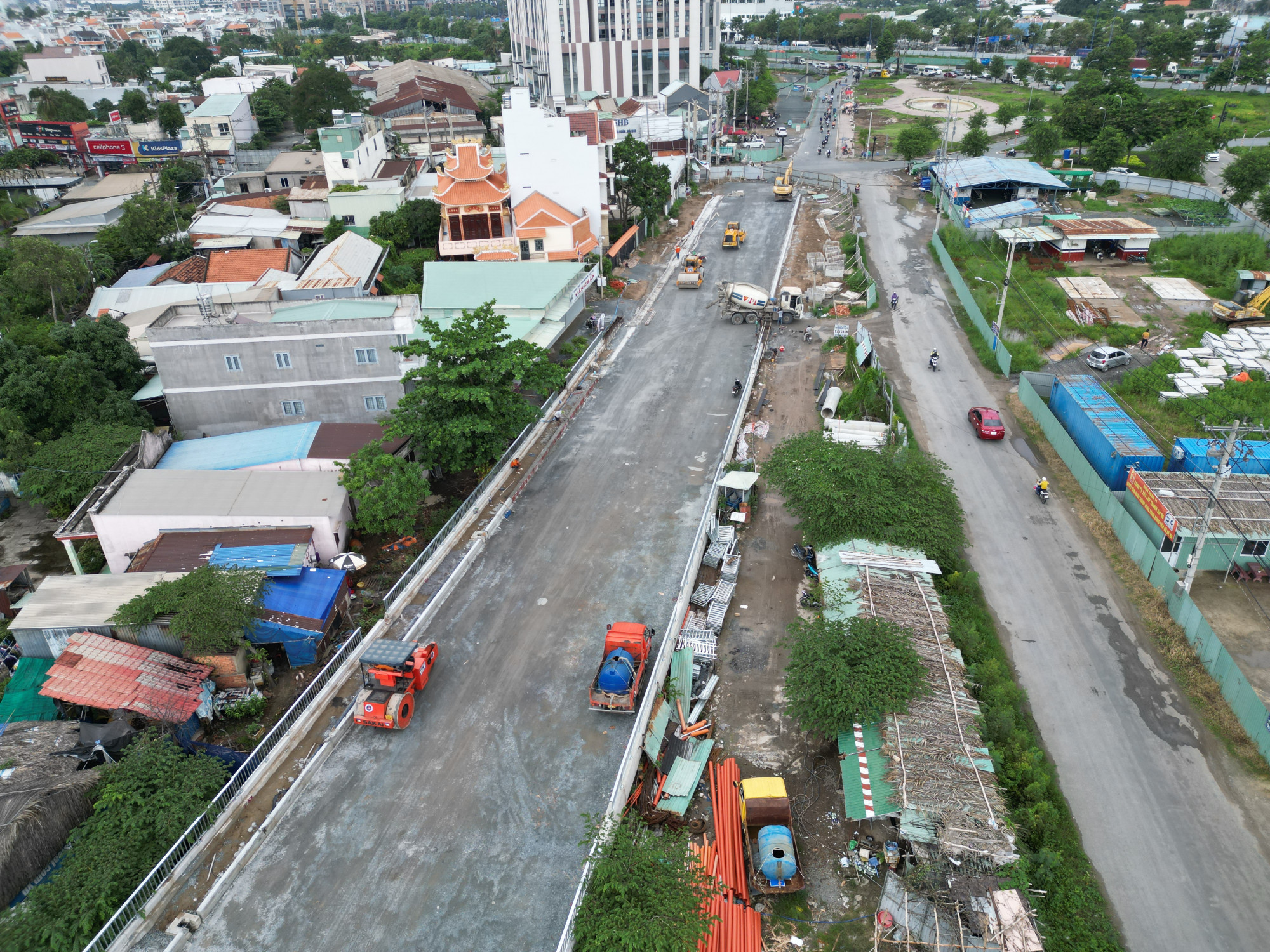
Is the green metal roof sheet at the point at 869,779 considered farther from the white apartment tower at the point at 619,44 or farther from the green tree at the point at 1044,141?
the white apartment tower at the point at 619,44

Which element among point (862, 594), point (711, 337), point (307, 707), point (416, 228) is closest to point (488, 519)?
point (307, 707)

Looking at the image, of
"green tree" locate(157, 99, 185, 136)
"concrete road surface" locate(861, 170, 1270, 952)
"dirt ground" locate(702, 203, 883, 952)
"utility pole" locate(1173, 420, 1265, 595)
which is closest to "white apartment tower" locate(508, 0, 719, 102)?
"green tree" locate(157, 99, 185, 136)

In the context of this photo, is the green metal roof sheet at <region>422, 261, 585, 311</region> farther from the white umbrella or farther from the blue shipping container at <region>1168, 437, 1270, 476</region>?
the blue shipping container at <region>1168, 437, 1270, 476</region>

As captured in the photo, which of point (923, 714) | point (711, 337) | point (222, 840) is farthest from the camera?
point (711, 337)

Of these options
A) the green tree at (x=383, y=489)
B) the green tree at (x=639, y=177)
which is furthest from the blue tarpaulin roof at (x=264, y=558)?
the green tree at (x=639, y=177)

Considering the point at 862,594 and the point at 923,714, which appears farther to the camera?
the point at 862,594

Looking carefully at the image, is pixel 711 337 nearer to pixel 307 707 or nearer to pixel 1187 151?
pixel 307 707
